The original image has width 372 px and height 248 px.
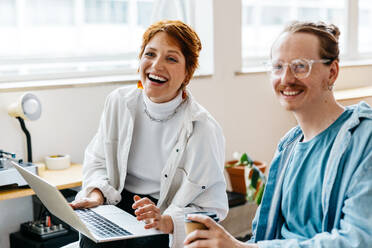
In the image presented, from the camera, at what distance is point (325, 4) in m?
4.94

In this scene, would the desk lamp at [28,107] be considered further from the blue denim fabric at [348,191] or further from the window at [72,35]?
the blue denim fabric at [348,191]

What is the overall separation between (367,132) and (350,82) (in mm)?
3553

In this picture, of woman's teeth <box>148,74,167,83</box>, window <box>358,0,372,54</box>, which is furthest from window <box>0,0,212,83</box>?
window <box>358,0,372,54</box>

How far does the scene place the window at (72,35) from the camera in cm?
303

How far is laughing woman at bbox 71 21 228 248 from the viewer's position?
6.55ft

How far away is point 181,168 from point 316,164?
68 centimetres

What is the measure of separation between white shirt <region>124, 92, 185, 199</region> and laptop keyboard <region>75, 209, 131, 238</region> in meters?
0.28

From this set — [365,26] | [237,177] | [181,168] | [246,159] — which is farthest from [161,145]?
[365,26]

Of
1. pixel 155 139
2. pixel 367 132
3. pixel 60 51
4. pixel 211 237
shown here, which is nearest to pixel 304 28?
pixel 367 132

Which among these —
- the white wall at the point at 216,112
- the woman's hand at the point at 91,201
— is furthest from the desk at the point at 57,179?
the woman's hand at the point at 91,201

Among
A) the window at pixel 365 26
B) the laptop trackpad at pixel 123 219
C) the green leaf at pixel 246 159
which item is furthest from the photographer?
the window at pixel 365 26

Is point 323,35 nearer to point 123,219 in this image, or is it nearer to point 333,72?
point 333,72

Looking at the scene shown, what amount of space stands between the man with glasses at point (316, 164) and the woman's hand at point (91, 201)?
0.69m

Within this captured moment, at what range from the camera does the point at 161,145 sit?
2127 millimetres
